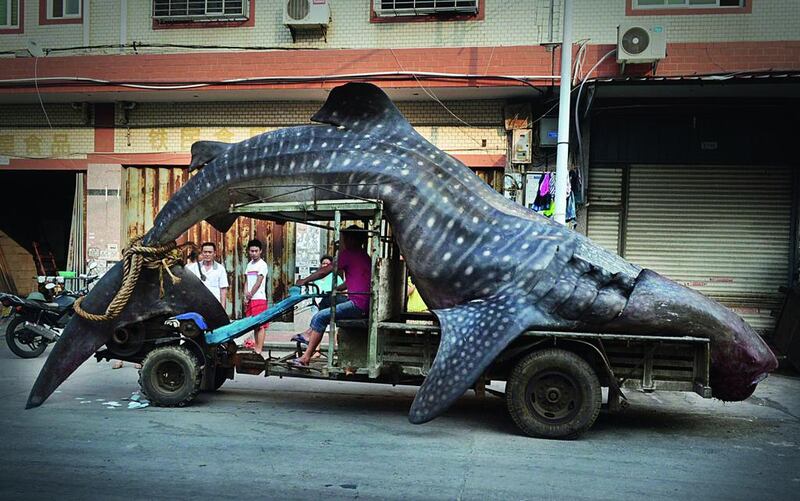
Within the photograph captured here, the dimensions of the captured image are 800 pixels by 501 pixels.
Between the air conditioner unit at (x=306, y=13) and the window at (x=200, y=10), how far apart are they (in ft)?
3.25

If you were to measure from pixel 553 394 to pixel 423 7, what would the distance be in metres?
8.08

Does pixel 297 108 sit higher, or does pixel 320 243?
pixel 297 108

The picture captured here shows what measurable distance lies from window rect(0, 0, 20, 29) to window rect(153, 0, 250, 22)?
2.87 metres

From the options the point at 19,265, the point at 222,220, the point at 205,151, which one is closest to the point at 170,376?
the point at 222,220

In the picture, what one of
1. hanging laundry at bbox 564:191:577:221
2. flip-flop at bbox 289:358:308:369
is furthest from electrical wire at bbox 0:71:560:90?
flip-flop at bbox 289:358:308:369

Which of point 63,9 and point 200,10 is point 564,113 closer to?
point 200,10

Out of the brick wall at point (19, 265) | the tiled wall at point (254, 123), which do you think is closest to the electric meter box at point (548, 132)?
the tiled wall at point (254, 123)

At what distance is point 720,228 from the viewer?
11.7 metres

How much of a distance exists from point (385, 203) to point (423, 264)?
2.16 feet

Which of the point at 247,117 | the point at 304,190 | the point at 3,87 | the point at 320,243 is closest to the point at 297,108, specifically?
the point at 247,117

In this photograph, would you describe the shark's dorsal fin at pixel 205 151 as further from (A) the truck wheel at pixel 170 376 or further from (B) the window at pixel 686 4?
(B) the window at pixel 686 4

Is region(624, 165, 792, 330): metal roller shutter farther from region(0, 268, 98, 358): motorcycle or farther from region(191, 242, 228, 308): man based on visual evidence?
region(0, 268, 98, 358): motorcycle

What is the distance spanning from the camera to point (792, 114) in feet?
37.2

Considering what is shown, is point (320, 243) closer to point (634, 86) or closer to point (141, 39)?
point (141, 39)
